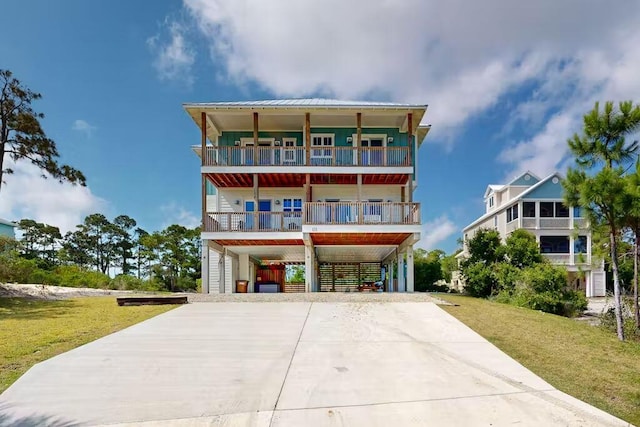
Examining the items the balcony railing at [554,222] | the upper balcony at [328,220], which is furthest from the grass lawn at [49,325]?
the balcony railing at [554,222]

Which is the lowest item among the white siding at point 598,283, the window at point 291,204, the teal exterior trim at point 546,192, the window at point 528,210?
the white siding at point 598,283

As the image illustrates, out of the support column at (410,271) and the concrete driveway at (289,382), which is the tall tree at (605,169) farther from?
the support column at (410,271)

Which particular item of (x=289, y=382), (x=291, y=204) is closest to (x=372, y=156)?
(x=291, y=204)

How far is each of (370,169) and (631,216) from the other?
10.5 m

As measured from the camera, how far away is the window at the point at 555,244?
3416cm

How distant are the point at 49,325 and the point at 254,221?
9561 millimetres

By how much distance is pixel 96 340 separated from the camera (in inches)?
362

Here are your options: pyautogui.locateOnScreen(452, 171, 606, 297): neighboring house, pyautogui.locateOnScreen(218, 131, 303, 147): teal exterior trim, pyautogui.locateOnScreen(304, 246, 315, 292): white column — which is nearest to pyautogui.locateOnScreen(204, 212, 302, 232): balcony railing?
pyautogui.locateOnScreen(304, 246, 315, 292): white column

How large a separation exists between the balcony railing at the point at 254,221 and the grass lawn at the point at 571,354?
8.33 meters

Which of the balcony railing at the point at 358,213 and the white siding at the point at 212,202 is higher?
the white siding at the point at 212,202

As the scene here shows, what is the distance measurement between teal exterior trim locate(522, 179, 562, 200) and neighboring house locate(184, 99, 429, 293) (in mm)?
14902

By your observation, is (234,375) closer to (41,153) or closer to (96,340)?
(96,340)

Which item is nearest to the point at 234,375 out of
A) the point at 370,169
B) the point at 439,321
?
the point at 439,321

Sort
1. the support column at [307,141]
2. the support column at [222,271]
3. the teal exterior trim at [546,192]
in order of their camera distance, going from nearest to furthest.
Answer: the support column at [307,141] < the support column at [222,271] < the teal exterior trim at [546,192]
